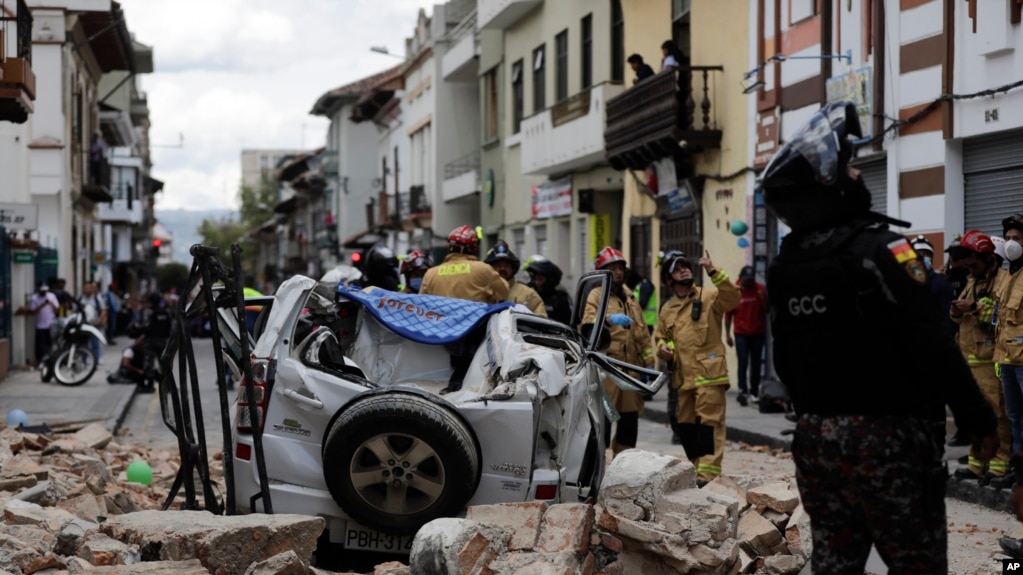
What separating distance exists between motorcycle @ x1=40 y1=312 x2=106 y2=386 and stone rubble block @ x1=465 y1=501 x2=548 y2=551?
1748 cm

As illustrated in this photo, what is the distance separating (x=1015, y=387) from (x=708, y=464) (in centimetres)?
245

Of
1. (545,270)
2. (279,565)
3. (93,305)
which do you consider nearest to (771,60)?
(545,270)

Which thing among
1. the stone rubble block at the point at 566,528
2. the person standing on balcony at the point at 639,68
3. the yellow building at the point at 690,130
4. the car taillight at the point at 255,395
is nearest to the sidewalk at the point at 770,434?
the stone rubble block at the point at 566,528

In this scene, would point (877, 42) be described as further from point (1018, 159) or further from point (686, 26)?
point (686, 26)

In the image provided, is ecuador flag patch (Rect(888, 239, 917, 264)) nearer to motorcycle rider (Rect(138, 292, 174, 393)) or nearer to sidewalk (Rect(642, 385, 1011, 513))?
sidewalk (Rect(642, 385, 1011, 513))

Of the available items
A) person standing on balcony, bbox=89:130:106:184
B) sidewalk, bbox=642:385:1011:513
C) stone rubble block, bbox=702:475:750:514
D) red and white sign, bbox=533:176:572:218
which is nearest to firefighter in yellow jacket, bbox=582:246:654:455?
sidewalk, bbox=642:385:1011:513

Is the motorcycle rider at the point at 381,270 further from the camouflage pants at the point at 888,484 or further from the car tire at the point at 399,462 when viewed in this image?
the camouflage pants at the point at 888,484

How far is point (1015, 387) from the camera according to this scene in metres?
10.5

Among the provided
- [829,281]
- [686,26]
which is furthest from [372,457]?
[686,26]

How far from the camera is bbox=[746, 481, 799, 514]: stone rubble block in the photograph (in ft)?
23.8

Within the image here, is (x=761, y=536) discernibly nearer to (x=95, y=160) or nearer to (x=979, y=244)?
(x=979, y=244)

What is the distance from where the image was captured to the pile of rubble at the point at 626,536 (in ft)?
19.7

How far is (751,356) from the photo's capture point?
1827cm

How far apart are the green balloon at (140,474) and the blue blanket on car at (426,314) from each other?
3.50 meters
